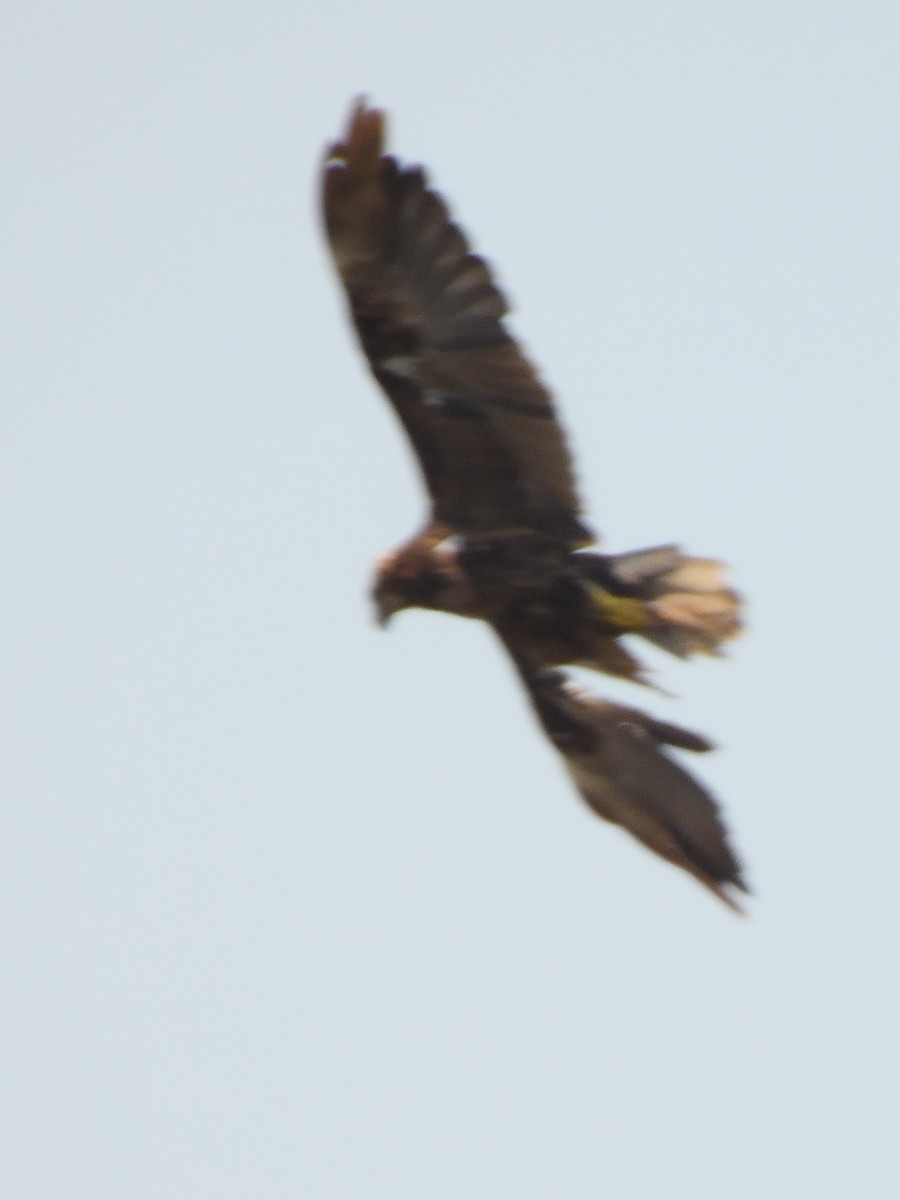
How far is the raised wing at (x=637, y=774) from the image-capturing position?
35.0 feet

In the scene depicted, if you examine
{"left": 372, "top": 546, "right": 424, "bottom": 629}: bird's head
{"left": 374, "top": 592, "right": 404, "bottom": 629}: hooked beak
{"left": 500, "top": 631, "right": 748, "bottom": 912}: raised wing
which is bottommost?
{"left": 500, "top": 631, "right": 748, "bottom": 912}: raised wing

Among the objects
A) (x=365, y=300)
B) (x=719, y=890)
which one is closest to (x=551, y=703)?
(x=719, y=890)

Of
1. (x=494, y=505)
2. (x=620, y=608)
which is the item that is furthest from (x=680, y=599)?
(x=494, y=505)

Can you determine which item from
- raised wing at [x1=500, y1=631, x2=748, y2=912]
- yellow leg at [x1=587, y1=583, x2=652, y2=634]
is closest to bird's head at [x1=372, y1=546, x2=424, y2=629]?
raised wing at [x1=500, y1=631, x2=748, y2=912]

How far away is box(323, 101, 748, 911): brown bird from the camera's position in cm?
1012

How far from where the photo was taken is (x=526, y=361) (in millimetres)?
10227

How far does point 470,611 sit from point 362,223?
148cm

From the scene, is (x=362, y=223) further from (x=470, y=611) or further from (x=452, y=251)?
(x=470, y=611)

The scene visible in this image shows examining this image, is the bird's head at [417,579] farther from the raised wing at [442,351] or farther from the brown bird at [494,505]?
the raised wing at [442,351]

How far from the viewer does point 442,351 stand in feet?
33.8

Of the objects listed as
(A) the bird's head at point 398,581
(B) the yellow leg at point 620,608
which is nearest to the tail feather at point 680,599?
(B) the yellow leg at point 620,608

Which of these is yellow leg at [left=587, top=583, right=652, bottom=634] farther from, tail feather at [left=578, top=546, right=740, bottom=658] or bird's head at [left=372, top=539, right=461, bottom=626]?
bird's head at [left=372, top=539, right=461, bottom=626]

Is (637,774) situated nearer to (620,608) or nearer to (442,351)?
(620,608)

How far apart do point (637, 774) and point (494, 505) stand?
3.98ft
